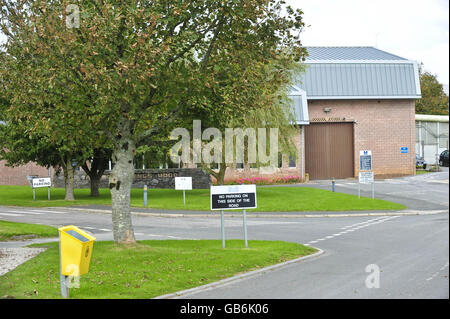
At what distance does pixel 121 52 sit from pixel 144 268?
195 inches

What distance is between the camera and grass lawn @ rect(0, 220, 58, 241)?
19678 millimetres

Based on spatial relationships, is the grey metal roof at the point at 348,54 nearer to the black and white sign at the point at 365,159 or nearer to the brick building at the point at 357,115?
the brick building at the point at 357,115

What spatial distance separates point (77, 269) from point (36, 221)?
55.0 feet

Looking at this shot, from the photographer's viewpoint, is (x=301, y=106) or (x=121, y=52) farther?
(x=301, y=106)

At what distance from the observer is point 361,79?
50656 millimetres

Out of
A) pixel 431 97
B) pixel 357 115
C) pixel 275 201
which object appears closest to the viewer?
pixel 275 201

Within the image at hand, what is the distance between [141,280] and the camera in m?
11.0

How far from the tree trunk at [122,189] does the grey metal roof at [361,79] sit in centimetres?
3672

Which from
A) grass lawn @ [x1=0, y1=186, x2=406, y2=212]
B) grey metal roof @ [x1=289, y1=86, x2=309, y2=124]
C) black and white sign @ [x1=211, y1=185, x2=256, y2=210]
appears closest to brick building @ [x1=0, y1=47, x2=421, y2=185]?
grey metal roof @ [x1=289, y1=86, x2=309, y2=124]

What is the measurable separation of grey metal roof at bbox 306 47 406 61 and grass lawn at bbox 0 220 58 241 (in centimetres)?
3424

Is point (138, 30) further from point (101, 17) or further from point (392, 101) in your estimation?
point (392, 101)

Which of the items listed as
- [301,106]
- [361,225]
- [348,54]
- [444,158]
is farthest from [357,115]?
[361,225]

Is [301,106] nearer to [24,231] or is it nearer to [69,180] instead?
[69,180]
